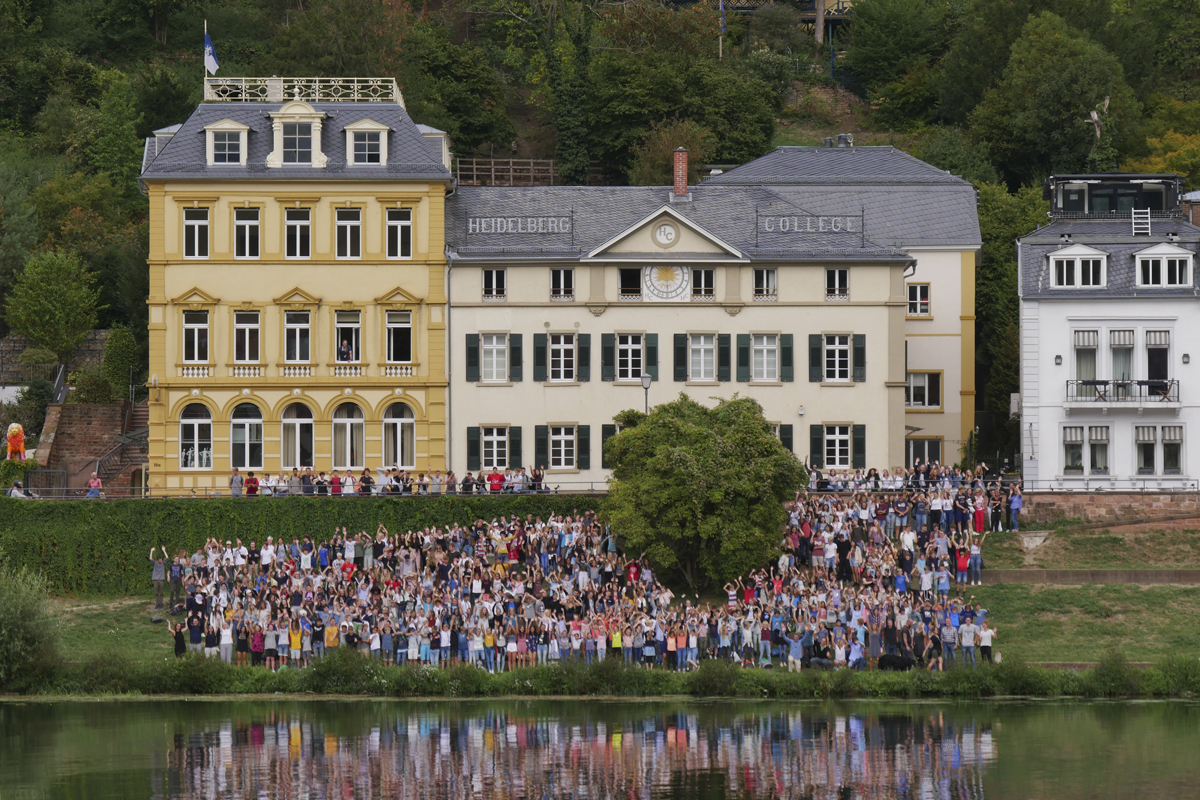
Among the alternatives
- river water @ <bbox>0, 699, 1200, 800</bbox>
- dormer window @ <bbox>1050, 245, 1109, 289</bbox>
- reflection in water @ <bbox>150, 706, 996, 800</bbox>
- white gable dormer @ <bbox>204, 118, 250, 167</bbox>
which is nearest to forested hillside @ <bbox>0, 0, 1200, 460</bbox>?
dormer window @ <bbox>1050, 245, 1109, 289</bbox>

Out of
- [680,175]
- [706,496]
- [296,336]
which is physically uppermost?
[680,175]

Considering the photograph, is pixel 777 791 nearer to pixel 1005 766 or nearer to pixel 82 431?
pixel 1005 766

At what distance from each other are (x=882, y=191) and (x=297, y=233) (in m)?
22.8

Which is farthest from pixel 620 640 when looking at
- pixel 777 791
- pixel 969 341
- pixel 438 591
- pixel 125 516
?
pixel 969 341

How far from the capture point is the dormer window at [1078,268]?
64.4m

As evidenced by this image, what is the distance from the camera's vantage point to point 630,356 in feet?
219

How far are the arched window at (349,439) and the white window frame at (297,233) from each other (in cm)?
541

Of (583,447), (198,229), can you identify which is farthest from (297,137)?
(583,447)

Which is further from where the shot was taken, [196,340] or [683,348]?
[683,348]

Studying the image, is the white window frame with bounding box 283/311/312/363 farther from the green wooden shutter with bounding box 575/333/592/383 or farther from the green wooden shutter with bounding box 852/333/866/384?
the green wooden shutter with bounding box 852/333/866/384

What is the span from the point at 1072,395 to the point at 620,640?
2291 centimetres

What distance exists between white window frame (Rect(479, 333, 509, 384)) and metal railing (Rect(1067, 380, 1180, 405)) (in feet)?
61.3

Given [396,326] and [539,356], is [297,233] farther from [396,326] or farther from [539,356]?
[539,356]

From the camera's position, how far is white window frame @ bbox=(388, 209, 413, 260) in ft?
218
